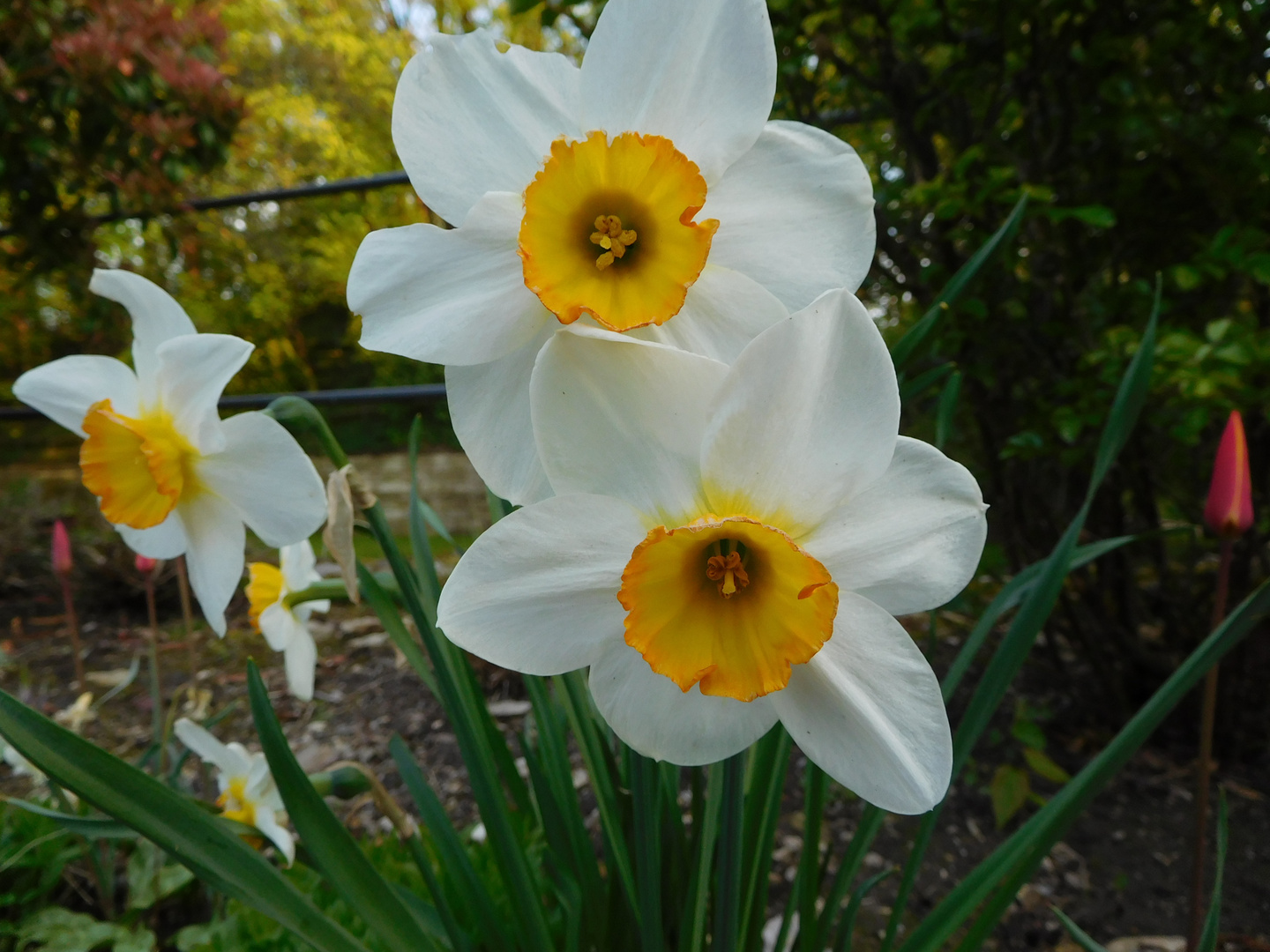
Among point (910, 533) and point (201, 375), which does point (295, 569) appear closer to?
point (201, 375)

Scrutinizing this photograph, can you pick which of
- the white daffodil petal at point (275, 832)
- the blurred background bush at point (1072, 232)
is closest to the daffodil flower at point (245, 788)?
the white daffodil petal at point (275, 832)

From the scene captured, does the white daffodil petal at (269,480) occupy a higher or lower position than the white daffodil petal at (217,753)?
higher

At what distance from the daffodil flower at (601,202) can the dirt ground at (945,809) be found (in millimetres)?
704

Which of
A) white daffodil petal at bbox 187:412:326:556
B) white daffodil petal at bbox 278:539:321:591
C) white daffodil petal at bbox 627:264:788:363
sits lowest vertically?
white daffodil petal at bbox 278:539:321:591

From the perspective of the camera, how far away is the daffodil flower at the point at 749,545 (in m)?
0.43

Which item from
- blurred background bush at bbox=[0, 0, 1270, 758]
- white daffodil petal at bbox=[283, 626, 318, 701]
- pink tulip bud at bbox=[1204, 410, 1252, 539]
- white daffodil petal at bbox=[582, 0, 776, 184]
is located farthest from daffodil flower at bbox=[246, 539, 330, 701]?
pink tulip bud at bbox=[1204, 410, 1252, 539]

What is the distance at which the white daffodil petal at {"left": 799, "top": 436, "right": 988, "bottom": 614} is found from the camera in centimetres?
46

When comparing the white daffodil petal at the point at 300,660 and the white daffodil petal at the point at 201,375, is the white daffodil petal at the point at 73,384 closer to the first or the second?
the white daffodil petal at the point at 201,375

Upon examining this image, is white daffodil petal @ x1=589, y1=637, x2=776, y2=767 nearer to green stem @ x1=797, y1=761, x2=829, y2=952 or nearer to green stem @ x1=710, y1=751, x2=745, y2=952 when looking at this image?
green stem @ x1=710, y1=751, x2=745, y2=952

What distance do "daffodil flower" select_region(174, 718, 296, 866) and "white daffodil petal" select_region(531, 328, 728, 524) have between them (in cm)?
80

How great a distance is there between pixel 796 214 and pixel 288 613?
82 centimetres

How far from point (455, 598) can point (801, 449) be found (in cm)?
22

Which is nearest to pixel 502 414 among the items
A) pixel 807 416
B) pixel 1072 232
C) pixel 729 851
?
pixel 807 416

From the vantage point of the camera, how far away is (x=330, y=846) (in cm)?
70
